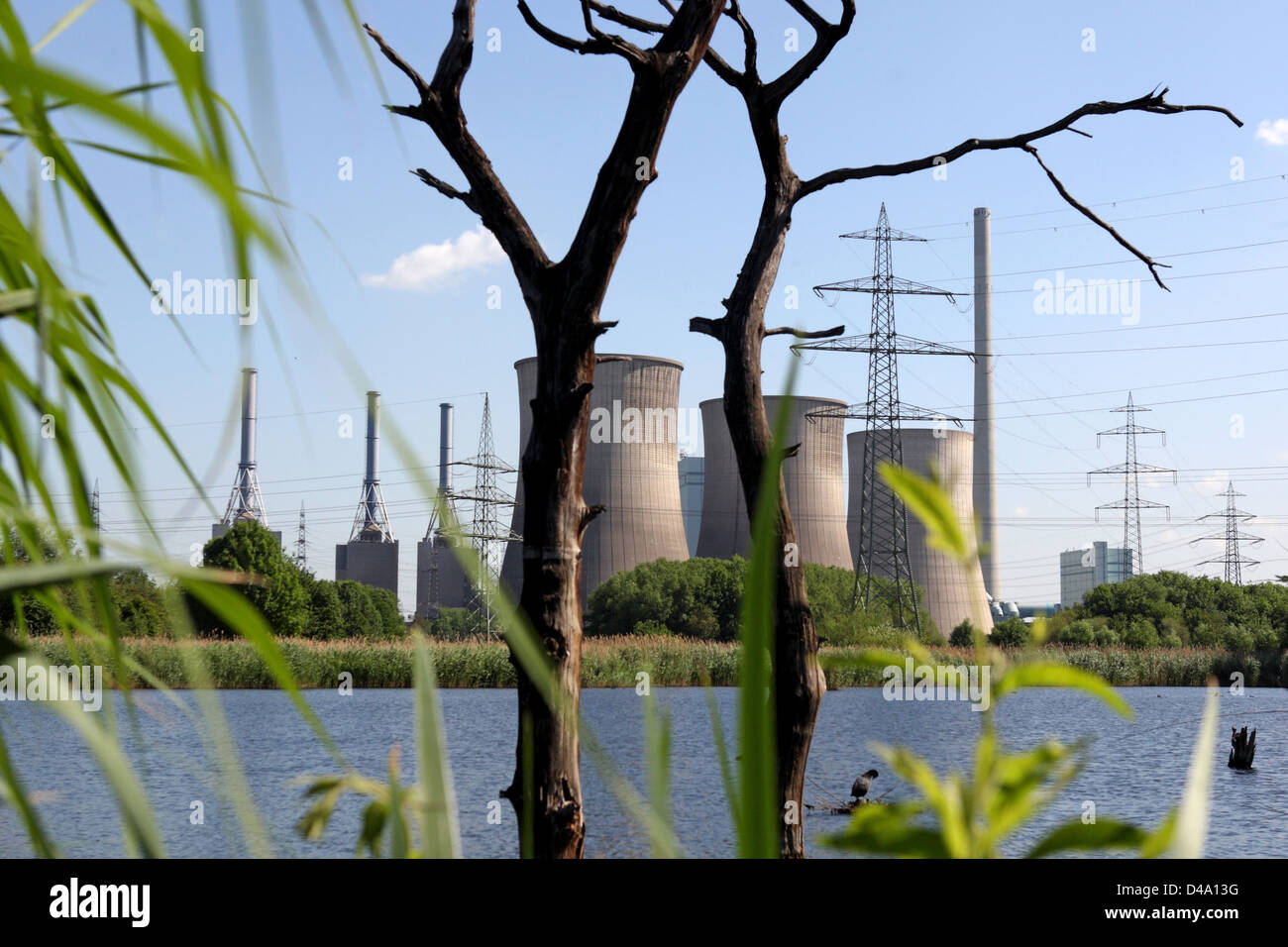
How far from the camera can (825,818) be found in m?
10.3

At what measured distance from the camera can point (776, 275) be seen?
436 centimetres

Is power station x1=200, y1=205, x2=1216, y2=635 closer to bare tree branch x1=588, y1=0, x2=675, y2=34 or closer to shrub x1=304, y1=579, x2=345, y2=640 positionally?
shrub x1=304, y1=579, x2=345, y2=640

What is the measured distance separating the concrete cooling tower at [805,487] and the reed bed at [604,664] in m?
5.98

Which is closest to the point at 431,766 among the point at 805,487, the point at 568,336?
the point at 568,336

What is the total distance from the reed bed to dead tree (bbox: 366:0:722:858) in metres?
16.5

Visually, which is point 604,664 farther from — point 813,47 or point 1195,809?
point 1195,809

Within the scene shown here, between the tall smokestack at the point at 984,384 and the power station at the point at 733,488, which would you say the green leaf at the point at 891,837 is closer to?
the power station at the point at 733,488

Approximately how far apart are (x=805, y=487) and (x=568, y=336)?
30.5 metres

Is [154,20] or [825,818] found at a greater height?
[154,20]

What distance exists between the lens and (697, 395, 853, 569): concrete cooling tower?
33.2 meters

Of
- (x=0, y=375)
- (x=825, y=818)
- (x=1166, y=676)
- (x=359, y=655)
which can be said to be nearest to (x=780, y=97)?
(x=0, y=375)

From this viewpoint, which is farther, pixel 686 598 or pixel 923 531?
pixel 686 598

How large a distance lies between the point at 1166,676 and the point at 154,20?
32409 mm
